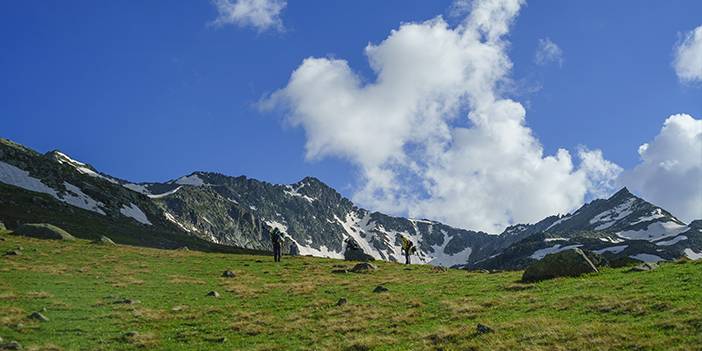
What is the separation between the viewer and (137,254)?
61.4m

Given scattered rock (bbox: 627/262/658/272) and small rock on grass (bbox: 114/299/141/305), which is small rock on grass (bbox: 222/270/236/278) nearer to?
small rock on grass (bbox: 114/299/141/305)

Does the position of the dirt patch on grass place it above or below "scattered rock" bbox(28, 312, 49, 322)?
above

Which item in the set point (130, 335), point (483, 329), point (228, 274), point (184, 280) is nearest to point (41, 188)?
point (228, 274)

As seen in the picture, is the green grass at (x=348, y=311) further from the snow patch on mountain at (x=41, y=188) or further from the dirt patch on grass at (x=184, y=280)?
the snow patch on mountain at (x=41, y=188)

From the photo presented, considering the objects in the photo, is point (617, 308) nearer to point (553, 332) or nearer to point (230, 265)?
point (553, 332)

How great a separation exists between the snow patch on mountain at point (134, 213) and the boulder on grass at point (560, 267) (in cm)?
11095

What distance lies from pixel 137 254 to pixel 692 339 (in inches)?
2220

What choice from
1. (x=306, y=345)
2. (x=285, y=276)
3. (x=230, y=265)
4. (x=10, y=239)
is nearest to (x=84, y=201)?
(x=10, y=239)

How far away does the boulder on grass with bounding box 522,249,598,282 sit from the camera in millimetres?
39062

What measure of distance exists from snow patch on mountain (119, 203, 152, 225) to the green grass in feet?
288

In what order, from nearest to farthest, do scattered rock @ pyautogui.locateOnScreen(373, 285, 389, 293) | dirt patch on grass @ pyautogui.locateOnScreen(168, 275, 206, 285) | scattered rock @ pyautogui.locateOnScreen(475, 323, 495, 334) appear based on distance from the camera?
scattered rock @ pyautogui.locateOnScreen(475, 323, 495, 334), scattered rock @ pyautogui.locateOnScreen(373, 285, 389, 293), dirt patch on grass @ pyautogui.locateOnScreen(168, 275, 206, 285)

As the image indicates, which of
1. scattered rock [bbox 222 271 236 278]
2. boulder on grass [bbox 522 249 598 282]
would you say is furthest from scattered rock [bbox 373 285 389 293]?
scattered rock [bbox 222 271 236 278]

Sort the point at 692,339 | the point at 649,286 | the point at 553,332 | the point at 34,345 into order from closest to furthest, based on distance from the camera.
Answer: the point at 692,339, the point at 553,332, the point at 34,345, the point at 649,286

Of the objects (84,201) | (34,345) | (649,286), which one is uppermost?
(84,201)
